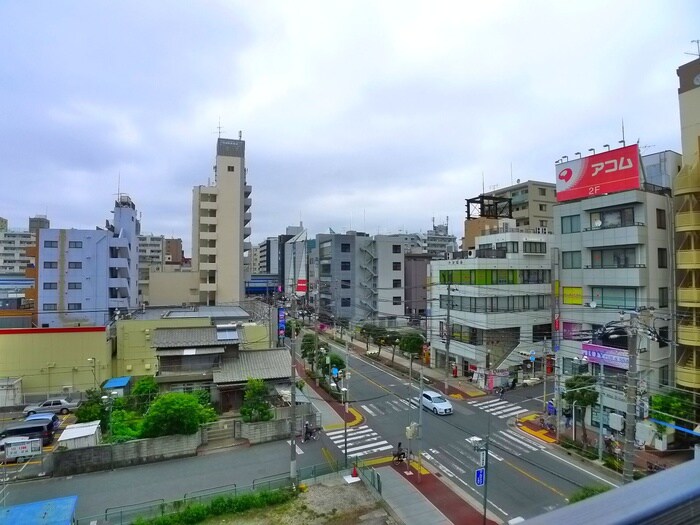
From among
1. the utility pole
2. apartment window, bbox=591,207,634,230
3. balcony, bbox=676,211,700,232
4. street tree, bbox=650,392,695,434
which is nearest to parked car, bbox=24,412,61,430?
the utility pole

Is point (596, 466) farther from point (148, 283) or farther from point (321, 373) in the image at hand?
point (148, 283)

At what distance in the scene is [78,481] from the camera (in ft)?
57.8

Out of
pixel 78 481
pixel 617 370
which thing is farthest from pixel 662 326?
pixel 78 481

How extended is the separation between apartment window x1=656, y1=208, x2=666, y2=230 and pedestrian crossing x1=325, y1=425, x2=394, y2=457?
18927 mm

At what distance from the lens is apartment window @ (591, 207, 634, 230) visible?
23.2 metres

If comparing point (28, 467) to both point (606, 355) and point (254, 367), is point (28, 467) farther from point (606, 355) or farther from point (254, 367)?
point (606, 355)

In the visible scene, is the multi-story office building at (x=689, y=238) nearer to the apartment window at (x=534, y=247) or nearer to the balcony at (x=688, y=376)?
the balcony at (x=688, y=376)

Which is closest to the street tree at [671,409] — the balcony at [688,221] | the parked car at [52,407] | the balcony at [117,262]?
the balcony at [688,221]

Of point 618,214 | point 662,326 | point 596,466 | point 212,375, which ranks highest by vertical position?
point 618,214

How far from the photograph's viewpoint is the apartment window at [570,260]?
Answer: 26.0 meters

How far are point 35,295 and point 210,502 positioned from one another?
3500 centimetres

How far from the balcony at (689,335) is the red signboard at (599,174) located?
25.0ft

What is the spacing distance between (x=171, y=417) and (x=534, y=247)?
94.9ft

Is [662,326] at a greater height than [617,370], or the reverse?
[662,326]
